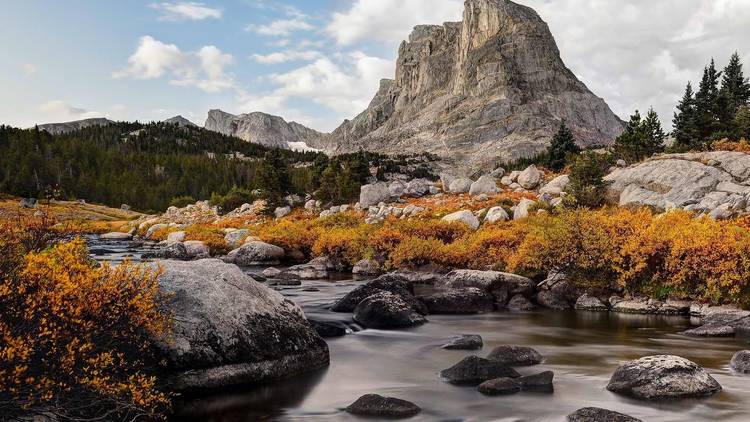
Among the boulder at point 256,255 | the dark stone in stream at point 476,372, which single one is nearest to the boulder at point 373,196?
the boulder at point 256,255

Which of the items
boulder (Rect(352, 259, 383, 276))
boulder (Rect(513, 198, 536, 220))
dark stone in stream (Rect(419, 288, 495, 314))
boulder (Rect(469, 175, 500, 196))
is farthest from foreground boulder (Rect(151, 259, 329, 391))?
boulder (Rect(469, 175, 500, 196))

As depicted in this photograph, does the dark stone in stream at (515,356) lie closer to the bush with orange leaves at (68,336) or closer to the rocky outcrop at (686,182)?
the bush with orange leaves at (68,336)

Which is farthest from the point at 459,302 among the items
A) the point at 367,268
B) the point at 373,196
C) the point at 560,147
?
the point at 560,147

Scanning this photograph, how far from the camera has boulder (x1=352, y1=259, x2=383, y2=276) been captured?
99.1 feet

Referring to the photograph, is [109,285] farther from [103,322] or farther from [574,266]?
[574,266]

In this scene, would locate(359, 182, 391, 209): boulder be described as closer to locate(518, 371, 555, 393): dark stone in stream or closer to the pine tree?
the pine tree

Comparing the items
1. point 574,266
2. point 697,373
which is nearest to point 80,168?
point 574,266

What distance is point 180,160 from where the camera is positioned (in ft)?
562

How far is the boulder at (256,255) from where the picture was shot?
36.0 m

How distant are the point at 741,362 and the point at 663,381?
10.3 feet

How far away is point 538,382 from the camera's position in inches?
444

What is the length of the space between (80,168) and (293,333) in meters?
148

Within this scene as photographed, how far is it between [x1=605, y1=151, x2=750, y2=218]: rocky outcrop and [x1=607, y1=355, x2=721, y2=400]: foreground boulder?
20078 mm

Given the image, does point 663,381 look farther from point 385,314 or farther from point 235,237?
point 235,237
